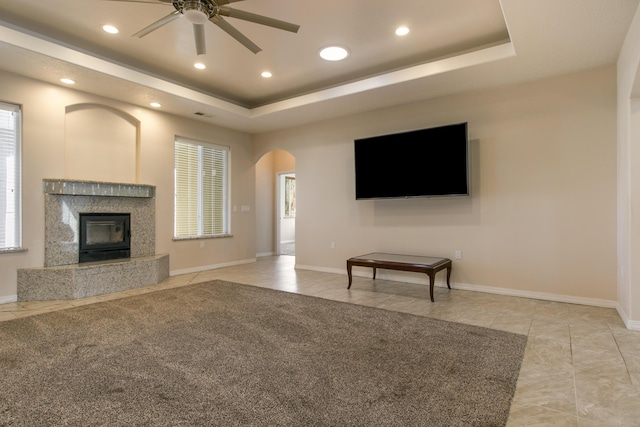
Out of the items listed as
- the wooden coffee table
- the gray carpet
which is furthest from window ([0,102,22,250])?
the wooden coffee table

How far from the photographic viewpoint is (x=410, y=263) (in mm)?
4191

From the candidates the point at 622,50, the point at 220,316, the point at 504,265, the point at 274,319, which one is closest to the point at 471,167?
the point at 504,265

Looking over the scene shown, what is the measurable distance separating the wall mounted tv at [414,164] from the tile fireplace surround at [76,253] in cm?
344

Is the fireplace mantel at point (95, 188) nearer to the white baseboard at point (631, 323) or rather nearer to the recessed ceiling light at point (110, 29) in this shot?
the recessed ceiling light at point (110, 29)

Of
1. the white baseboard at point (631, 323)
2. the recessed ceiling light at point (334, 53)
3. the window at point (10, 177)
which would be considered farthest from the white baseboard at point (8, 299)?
the white baseboard at point (631, 323)

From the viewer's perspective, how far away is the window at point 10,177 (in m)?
4.02

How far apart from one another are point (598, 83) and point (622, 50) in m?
0.54

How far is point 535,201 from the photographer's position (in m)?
4.12

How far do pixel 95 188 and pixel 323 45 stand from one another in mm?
3622

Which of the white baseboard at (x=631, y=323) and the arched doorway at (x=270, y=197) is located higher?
the arched doorway at (x=270, y=197)

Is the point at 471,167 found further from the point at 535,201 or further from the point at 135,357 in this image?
the point at 135,357

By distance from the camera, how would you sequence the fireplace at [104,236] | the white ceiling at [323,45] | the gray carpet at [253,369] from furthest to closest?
1. the fireplace at [104,236]
2. the white ceiling at [323,45]
3. the gray carpet at [253,369]

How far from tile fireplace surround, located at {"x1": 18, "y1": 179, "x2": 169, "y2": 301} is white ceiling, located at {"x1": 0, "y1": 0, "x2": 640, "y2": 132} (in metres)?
1.38

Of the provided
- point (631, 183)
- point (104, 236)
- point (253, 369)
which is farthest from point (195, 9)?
point (631, 183)
